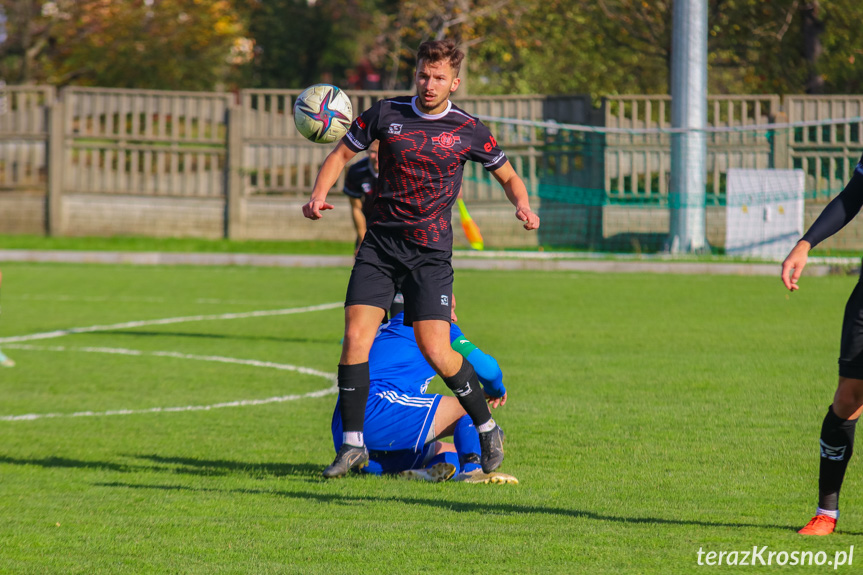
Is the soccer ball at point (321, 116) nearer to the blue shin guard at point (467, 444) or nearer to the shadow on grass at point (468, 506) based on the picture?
the blue shin guard at point (467, 444)

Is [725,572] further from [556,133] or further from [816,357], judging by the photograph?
[556,133]

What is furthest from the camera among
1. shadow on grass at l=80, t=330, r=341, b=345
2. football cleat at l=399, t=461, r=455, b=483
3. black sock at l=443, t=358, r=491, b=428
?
shadow on grass at l=80, t=330, r=341, b=345

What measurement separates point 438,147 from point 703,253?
1603 centimetres

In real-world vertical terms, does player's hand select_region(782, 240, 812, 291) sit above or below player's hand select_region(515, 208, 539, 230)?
below

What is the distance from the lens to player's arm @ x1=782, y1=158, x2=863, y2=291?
182 inches

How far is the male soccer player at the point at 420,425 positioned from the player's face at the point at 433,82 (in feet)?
4.15

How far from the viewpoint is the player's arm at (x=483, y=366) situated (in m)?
6.12

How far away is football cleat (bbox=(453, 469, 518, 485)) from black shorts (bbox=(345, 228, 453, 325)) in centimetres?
84

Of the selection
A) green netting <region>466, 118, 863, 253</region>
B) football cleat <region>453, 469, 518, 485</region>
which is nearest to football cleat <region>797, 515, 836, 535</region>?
football cleat <region>453, 469, 518, 485</region>

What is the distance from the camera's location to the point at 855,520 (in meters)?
4.91

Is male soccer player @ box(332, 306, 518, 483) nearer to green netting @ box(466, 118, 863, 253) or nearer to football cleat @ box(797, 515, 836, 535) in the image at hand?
football cleat @ box(797, 515, 836, 535)

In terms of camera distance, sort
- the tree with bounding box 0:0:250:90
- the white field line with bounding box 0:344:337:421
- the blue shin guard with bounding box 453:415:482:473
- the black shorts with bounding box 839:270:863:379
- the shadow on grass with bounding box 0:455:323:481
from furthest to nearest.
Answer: the tree with bounding box 0:0:250:90 < the white field line with bounding box 0:344:337:421 < the shadow on grass with bounding box 0:455:323:481 < the blue shin guard with bounding box 453:415:482:473 < the black shorts with bounding box 839:270:863:379

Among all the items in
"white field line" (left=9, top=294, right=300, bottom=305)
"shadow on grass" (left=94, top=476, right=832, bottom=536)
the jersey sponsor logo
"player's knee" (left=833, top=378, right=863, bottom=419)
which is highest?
"player's knee" (left=833, top=378, right=863, bottom=419)

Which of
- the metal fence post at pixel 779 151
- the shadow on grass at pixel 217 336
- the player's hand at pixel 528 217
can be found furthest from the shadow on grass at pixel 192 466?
the metal fence post at pixel 779 151
